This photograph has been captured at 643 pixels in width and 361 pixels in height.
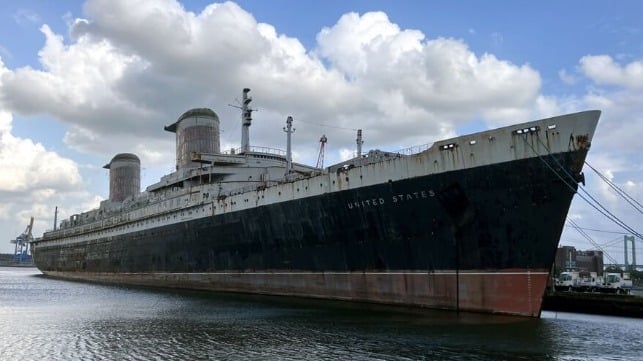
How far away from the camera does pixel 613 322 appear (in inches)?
735

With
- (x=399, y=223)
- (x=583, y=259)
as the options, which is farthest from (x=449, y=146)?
(x=583, y=259)

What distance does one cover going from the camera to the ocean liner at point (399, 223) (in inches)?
683

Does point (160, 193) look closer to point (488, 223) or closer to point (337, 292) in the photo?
point (337, 292)

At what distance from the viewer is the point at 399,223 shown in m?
20.0

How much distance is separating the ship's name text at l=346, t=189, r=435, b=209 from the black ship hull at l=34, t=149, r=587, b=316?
4 cm

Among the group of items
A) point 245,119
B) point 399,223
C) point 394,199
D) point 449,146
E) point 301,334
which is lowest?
point 301,334

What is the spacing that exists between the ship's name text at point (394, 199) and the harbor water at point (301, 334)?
13.1ft

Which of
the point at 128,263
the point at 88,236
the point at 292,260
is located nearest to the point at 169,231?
the point at 128,263

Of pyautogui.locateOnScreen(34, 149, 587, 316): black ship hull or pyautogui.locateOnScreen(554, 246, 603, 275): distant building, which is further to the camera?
pyautogui.locateOnScreen(554, 246, 603, 275): distant building

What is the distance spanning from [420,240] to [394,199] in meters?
1.83

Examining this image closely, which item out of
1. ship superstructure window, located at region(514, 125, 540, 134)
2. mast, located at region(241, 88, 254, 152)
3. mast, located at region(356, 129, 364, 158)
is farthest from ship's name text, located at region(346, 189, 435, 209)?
mast, located at region(241, 88, 254, 152)

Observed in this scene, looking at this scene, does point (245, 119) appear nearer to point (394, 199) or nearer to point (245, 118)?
point (245, 118)

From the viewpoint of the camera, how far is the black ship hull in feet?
56.9

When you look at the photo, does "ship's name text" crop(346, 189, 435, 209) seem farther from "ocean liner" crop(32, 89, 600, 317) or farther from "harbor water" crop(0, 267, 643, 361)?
"harbor water" crop(0, 267, 643, 361)
